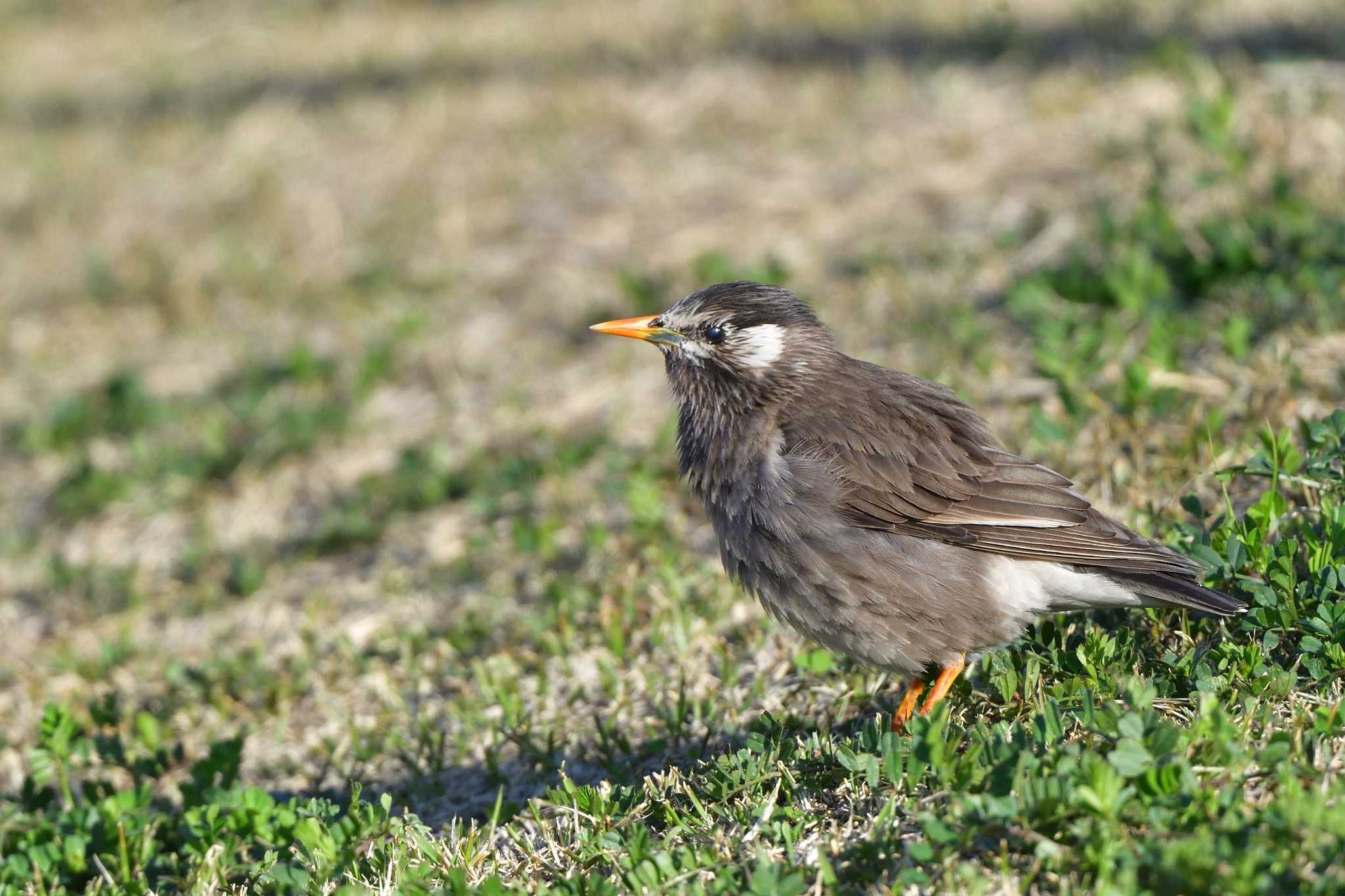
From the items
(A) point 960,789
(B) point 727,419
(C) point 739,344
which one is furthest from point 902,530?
(A) point 960,789

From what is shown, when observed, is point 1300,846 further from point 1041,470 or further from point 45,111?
point 45,111

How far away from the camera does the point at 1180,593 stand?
173 inches

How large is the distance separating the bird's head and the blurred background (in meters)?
1.05

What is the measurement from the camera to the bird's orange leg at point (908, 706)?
4816 millimetres

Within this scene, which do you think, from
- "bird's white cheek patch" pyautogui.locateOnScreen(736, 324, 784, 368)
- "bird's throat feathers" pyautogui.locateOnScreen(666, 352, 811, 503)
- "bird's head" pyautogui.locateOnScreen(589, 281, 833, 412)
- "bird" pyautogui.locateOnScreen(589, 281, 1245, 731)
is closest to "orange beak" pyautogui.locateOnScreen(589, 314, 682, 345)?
"bird's head" pyautogui.locateOnScreen(589, 281, 833, 412)

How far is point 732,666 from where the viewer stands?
5.57m

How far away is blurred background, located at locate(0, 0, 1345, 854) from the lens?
20.3 feet

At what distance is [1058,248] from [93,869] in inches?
244

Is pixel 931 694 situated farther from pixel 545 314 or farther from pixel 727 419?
pixel 545 314

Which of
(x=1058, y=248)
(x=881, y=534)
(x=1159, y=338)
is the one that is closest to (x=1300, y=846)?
(x=881, y=534)

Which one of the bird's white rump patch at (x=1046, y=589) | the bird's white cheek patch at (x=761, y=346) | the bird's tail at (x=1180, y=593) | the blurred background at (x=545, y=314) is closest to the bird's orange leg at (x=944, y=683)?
the bird's white rump patch at (x=1046, y=589)

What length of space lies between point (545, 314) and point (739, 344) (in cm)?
407

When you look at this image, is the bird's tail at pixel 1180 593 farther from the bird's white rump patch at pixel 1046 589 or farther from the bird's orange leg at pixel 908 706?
the bird's orange leg at pixel 908 706

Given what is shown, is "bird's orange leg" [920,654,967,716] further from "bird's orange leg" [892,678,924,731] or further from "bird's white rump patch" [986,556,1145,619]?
"bird's white rump patch" [986,556,1145,619]
